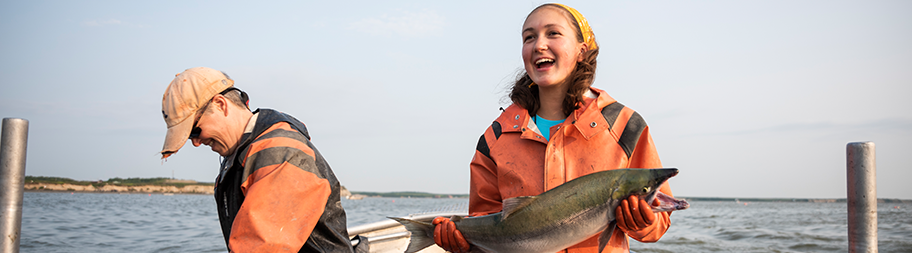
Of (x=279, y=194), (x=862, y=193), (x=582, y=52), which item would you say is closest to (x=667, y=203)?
(x=582, y=52)

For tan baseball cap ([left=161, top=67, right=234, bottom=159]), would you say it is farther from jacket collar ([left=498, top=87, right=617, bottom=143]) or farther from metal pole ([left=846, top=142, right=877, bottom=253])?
metal pole ([left=846, top=142, right=877, bottom=253])

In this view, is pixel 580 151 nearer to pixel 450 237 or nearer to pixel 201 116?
pixel 450 237

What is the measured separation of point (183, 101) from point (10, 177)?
14.0 feet

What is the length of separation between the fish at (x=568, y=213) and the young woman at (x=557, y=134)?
0.20 m

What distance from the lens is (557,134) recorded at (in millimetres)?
2627

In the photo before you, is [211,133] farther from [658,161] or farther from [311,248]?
[658,161]

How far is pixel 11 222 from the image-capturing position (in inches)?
211

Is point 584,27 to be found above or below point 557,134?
above

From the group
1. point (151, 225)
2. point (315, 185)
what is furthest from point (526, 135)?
point (151, 225)

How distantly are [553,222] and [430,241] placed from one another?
75cm

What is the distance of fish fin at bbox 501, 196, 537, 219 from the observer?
93.4 inches

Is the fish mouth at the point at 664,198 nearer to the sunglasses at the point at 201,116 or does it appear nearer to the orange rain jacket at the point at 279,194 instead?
the orange rain jacket at the point at 279,194

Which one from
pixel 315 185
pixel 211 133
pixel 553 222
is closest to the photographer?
pixel 553 222

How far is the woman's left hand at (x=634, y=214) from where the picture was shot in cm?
204
